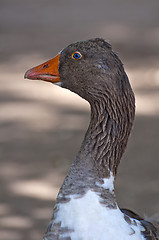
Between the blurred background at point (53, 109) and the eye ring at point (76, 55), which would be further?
the blurred background at point (53, 109)

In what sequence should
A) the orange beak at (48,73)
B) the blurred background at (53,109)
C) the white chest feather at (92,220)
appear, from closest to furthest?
1. the white chest feather at (92,220)
2. the orange beak at (48,73)
3. the blurred background at (53,109)

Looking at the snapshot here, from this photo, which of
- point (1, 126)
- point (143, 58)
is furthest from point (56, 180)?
point (143, 58)

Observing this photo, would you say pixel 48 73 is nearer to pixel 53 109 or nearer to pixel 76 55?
pixel 76 55

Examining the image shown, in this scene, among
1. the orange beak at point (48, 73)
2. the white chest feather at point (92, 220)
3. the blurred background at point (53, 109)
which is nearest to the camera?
the white chest feather at point (92, 220)

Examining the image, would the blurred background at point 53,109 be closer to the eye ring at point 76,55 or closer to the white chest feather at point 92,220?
the white chest feather at point 92,220

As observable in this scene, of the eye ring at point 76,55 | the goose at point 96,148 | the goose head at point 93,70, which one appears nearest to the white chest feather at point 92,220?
the goose at point 96,148

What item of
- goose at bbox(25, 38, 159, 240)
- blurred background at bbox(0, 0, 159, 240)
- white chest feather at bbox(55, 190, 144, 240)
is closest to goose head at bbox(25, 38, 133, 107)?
goose at bbox(25, 38, 159, 240)

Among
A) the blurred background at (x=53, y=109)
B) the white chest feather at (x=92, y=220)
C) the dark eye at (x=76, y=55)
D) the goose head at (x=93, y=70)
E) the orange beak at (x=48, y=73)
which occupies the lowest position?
the white chest feather at (x=92, y=220)

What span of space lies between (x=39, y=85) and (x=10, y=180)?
83 centimetres

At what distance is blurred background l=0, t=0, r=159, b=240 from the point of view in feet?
10.5

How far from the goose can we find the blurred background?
4.33ft

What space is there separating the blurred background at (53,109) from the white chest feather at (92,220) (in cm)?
135

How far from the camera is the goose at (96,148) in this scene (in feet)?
5.75

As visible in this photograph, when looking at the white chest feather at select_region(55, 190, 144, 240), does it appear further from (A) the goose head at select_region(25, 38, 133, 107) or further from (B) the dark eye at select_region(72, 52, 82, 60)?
(B) the dark eye at select_region(72, 52, 82, 60)
